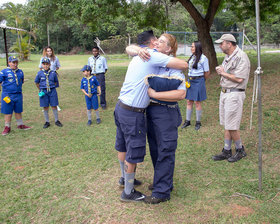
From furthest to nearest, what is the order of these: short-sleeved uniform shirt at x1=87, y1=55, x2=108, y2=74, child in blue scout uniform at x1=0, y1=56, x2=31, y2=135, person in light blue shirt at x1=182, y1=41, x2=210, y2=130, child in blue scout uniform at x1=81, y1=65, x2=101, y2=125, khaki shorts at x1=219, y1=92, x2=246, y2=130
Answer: short-sleeved uniform shirt at x1=87, y1=55, x2=108, y2=74 → child in blue scout uniform at x1=81, y1=65, x2=101, y2=125 → child in blue scout uniform at x1=0, y1=56, x2=31, y2=135 → person in light blue shirt at x1=182, y1=41, x2=210, y2=130 → khaki shorts at x1=219, y1=92, x2=246, y2=130

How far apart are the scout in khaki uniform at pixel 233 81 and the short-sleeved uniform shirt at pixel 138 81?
1742mm

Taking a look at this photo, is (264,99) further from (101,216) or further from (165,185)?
(101,216)

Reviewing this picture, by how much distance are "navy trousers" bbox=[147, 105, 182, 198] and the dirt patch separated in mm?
773

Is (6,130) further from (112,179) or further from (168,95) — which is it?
(168,95)

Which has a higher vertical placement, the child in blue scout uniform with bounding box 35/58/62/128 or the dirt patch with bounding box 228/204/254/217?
the child in blue scout uniform with bounding box 35/58/62/128

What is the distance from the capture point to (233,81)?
14.6 feet

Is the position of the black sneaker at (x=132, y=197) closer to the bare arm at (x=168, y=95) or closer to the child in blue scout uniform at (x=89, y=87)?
the bare arm at (x=168, y=95)

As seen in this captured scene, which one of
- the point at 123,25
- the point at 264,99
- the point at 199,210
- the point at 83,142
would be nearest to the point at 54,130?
the point at 83,142

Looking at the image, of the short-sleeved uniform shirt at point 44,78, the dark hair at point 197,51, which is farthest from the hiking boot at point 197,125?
the short-sleeved uniform shirt at point 44,78

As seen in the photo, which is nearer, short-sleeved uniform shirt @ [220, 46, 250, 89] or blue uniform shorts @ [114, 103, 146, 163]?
blue uniform shorts @ [114, 103, 146, 163]

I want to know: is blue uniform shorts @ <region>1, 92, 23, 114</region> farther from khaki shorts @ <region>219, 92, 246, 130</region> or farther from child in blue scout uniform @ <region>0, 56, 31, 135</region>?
khaki shorts @ <region>219, 92, 246, 130</region>

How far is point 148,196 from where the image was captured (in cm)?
362

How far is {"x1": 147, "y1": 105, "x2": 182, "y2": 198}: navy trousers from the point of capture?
3320mm

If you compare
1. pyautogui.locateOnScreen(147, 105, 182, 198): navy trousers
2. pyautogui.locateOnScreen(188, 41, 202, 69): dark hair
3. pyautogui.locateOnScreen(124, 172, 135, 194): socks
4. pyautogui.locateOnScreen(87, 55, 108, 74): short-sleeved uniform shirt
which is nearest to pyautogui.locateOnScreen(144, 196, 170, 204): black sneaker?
pyautogui.locateOnScreen(147, 105, 182, 198): navy trousers
